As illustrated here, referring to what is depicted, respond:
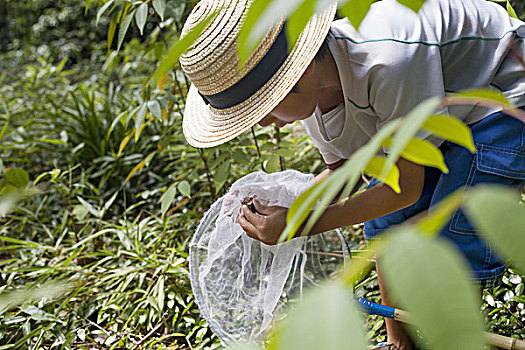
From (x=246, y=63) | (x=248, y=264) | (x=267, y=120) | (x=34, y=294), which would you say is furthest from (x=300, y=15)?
(x=248, y=264)

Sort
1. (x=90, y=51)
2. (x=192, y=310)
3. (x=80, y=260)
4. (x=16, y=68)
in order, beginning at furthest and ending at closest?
(x=90, y=51) < (x=16, y=68) < (x=80, y=260) < (x=192, y=310)

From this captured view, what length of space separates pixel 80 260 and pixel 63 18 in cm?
384

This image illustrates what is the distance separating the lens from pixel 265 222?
3.79ft

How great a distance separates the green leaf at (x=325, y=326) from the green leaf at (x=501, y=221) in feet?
0.26

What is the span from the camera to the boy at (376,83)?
102cm

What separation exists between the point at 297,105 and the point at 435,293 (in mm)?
888

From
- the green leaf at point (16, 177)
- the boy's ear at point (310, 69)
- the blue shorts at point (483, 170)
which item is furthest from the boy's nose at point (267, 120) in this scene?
the green leaf at point (16, 177)

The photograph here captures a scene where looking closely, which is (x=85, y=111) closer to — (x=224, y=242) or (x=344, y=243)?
(x=224, y=242)

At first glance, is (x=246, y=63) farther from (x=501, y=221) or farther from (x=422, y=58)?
(x=501, y=221)

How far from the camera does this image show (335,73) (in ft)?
3.79

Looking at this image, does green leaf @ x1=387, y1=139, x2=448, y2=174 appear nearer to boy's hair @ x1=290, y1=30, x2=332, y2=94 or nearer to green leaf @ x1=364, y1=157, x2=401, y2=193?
green leaf @ x1=364, y1=157, x2=401, y2=193

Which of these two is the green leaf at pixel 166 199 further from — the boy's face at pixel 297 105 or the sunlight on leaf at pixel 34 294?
the boy's face at pixel 297 105

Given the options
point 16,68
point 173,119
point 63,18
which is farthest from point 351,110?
point 63,18

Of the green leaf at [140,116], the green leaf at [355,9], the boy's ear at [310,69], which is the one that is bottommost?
the green leaf at [140,116]
